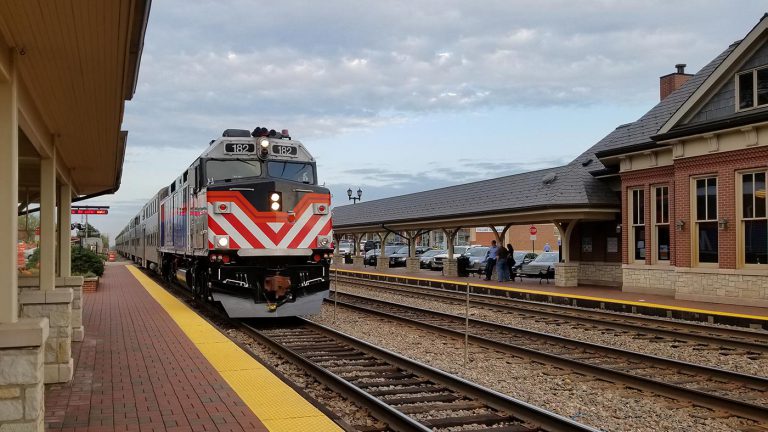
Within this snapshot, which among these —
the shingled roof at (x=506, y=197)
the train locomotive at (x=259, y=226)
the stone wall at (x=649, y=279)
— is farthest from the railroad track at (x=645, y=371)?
the shingled roof at (x=506, y=197)

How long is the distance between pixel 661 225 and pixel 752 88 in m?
4.86

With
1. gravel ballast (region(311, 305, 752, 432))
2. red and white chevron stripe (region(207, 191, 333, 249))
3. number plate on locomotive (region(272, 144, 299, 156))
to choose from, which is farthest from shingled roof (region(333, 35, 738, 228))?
gravel ballast (region(311, 305, 752, 432))

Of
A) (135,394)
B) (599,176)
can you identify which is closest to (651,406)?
(135,394)

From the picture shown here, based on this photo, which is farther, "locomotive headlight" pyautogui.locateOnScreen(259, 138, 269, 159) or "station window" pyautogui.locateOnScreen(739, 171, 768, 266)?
"station window" pyautogui.locateOnScreen(739, 171, 768, 266)

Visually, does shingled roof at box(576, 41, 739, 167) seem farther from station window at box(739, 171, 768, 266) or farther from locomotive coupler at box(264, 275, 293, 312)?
locomotive coupler at box(264, 275, 293, 312)

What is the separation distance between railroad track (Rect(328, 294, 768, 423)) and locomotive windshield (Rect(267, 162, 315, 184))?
12.9ft

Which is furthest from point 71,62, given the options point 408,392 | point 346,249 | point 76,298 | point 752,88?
point 346,249

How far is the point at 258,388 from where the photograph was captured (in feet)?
23.9

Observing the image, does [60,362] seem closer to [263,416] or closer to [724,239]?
[263,416]

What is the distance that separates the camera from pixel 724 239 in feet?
58.2

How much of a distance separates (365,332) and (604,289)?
11793 mm

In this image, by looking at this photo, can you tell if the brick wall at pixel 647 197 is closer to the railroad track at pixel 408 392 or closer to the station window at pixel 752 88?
the station window at pixel 752 88

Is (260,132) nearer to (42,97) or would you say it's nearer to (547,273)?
(42,97)

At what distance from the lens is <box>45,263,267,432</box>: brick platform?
6055 mm
